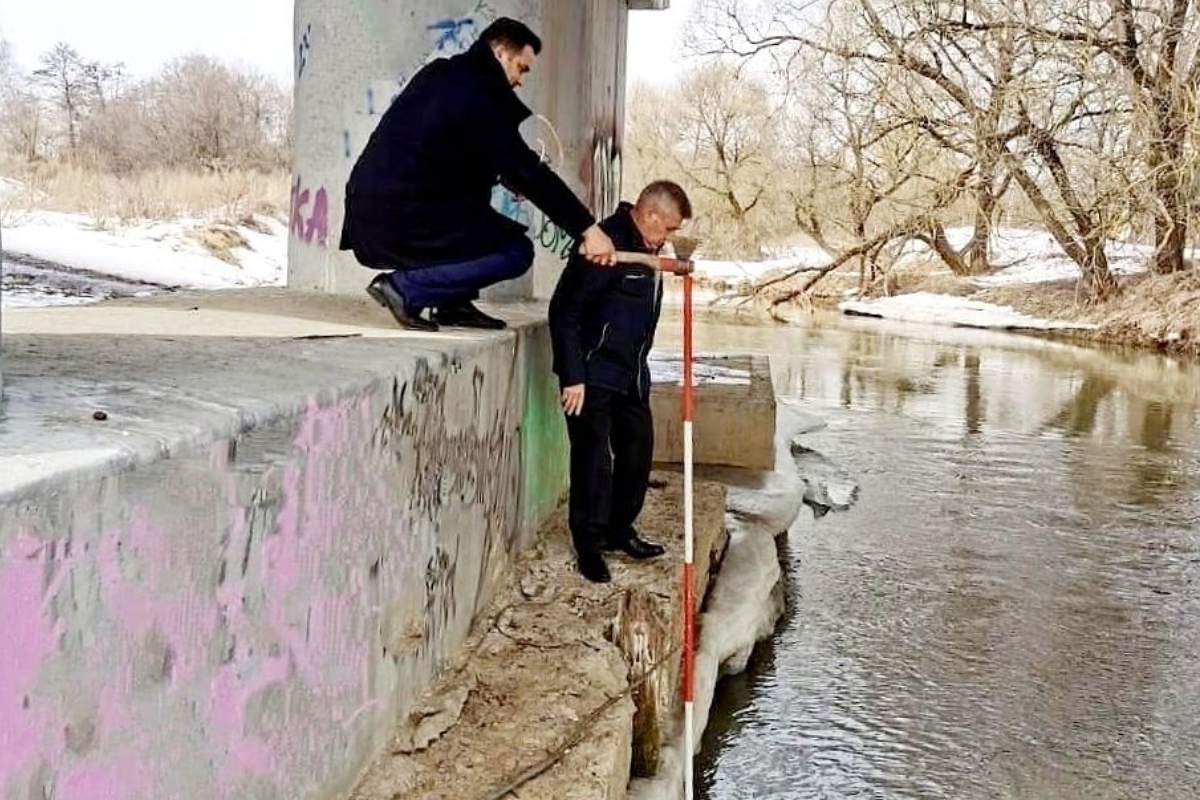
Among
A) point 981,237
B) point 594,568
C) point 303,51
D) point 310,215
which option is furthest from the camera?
point 981,237

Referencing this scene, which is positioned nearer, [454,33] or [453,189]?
[453,189]

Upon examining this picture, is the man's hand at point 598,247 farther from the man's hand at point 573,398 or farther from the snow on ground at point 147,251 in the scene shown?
the snow on ground at point 147,251

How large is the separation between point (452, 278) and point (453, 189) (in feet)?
1.18

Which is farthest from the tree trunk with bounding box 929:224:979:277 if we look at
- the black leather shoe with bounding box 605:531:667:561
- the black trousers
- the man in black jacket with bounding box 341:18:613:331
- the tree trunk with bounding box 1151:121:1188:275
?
the man in black jacket with bounding box 341:18:613:331

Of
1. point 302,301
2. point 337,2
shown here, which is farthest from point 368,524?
point 337,2

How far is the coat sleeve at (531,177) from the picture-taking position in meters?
4.91

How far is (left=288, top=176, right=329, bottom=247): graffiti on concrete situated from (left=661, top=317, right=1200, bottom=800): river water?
11.3 feet

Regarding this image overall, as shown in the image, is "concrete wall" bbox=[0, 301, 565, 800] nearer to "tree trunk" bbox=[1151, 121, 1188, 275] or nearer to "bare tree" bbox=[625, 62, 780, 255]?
"tree trunk" bbox=[1151, 121, 1188, 275]

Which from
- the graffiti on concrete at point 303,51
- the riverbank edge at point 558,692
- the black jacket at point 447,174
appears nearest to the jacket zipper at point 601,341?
the black jacket at point 447,174

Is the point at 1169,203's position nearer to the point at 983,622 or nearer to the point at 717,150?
the point at 717,150

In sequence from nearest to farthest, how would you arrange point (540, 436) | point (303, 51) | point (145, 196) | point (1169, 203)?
1. point (540, 436)
2. point (303, 51)
3. point (1169, 203)
4. point (145, 196)

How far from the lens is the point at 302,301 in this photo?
246 inches

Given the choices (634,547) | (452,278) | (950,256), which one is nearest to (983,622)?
(634,547)

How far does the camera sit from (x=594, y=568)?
18.0ft
